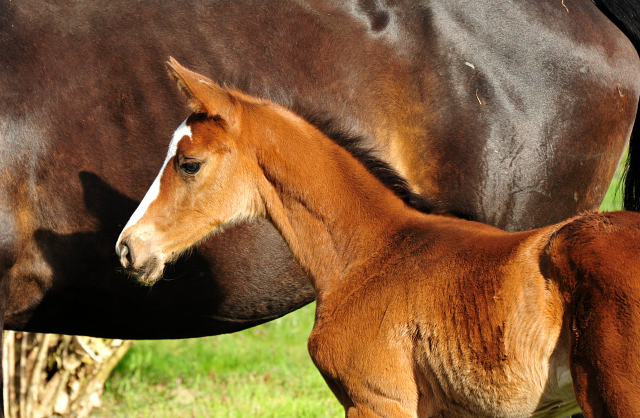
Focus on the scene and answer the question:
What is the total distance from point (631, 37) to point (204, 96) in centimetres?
241

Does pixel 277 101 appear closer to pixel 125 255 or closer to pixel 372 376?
pixel 125 255

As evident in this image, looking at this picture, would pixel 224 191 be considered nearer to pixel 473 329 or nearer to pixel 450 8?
pixel 473 329

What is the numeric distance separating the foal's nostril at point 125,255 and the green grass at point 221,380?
230cm

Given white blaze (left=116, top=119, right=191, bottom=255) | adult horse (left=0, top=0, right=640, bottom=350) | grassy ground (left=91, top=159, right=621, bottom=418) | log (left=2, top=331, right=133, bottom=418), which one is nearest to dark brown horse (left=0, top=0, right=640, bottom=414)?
adult horse (left=0, top=0, right=640, bottom=350)

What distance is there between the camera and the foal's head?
291 centimetres

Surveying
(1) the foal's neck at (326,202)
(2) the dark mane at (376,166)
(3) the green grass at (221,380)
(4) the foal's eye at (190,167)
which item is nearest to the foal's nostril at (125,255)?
(4) the foal's eye at (190,167)

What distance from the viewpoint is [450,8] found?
3605mm

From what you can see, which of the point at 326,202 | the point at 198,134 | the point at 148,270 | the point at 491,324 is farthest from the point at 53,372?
the point at 491,324

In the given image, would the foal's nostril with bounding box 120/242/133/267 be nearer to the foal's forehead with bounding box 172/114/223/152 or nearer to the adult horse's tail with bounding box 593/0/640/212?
the foal's forehead with bounding box 172/114/223/152

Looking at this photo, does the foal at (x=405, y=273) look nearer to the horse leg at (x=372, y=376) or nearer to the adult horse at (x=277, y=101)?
the horse leg at (x=372, y=376)

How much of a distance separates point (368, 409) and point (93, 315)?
1576 mm

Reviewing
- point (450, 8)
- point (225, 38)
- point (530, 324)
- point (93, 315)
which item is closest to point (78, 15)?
point (225, 38)

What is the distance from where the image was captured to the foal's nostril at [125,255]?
9.52 ft

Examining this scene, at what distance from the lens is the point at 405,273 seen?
9.02 ft
